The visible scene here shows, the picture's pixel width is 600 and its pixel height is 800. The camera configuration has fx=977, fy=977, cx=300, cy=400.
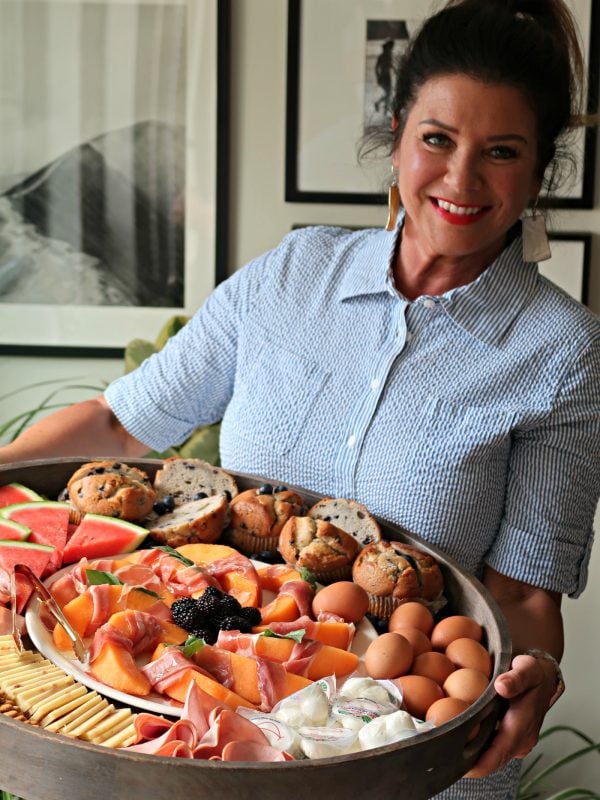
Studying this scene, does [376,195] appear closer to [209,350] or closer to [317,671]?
[209,350]

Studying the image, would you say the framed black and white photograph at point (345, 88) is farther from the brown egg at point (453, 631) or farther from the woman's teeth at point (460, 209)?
the brown egg at point (453, 631)

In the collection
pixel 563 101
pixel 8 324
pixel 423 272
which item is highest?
pixel 563 101

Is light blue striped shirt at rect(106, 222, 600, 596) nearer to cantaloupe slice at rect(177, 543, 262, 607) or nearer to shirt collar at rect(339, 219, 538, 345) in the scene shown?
shirt collar at rect(339, 219, 538, 345)

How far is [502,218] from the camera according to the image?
1519 mm

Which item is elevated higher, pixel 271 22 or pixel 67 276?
pixel 271 22

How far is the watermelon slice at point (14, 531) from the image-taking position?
1229mm

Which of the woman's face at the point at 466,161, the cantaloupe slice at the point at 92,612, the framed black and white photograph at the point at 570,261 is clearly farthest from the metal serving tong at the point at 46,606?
the framed black and white photograph at the point at 570,261

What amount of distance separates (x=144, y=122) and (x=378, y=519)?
87.3 inches

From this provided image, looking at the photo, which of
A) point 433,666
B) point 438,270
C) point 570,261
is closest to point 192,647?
point 433,666

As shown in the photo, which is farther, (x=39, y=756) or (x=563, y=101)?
(x=563, y=101)

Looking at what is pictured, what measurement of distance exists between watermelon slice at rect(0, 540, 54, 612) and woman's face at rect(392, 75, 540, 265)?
773 mm

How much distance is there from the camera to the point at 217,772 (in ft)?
2.57

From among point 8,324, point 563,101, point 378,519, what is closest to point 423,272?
point 563,101

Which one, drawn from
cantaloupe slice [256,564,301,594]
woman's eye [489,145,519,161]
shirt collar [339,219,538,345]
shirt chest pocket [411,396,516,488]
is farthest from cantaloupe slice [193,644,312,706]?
woman's eye [489,145,519,161]
